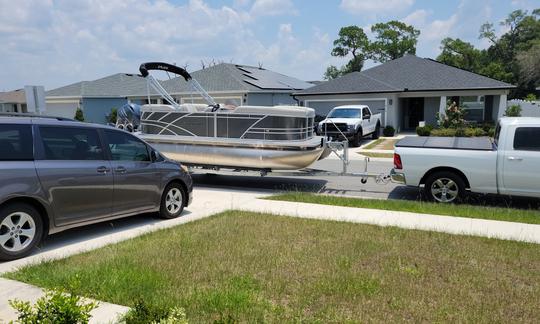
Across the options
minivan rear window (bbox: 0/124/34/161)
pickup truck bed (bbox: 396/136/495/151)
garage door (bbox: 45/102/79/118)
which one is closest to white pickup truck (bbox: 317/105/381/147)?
pickup truck bed (bbox: 396/136/495/151)

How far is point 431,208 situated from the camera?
9.03m

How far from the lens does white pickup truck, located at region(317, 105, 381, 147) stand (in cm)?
2218

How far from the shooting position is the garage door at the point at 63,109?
137ft

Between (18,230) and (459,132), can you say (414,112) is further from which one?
(18,230)

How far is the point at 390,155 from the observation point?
19391 millimetres

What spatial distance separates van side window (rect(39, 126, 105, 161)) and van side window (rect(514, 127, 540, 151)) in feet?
25.7

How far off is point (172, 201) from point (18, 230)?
2.90m

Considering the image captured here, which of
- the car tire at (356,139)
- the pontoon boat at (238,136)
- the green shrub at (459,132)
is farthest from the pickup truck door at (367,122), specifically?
the pontoon boat at (238,136)

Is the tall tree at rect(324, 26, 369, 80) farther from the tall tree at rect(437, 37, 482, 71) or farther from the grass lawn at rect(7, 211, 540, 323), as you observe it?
the grass lawn at rect(7, 211, 540, 323)

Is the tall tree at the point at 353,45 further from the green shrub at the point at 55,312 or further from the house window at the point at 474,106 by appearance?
the green shrub at the point at 55,312

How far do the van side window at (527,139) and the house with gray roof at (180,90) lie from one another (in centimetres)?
2411

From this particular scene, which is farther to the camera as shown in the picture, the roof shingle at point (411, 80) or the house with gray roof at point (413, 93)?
the roof shingle at point (411, 80)

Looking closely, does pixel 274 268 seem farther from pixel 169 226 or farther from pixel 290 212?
pixel 290 212

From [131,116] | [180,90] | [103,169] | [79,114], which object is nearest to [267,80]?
[180,90]
